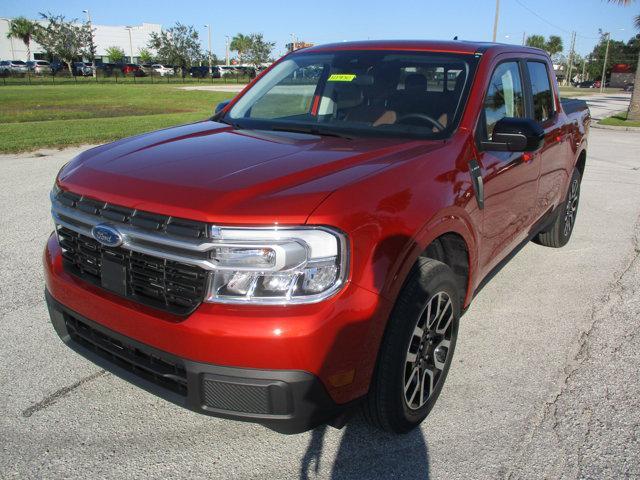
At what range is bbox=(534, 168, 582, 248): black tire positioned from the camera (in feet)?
17.8

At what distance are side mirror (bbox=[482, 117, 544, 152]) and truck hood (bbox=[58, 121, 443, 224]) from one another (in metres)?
0.43

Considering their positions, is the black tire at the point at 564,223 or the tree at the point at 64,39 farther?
the tree at the point at 64,39

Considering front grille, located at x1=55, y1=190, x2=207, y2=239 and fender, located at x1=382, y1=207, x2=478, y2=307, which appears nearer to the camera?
Result: front grille, located at x1=55, y1=190, x2=207, y2=239

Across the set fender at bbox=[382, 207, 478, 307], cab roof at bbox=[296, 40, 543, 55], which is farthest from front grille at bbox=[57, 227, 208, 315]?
cab roof at bbox=[296, 40, 543, 55]

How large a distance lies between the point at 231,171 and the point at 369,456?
1444mm

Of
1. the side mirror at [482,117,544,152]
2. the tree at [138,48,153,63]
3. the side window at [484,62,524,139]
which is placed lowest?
the side mirror at [482,117,544,152]

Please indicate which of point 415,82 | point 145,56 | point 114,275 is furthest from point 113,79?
point 114,275

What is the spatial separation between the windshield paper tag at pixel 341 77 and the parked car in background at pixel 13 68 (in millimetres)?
54058

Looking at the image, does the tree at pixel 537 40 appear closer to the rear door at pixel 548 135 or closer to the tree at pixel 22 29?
the tree at pixel 22 29

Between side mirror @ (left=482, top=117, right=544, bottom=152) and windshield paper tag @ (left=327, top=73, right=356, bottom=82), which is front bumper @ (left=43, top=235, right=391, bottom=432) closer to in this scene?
side mirror @ (left=482, top=117, right=544, bottom=152)

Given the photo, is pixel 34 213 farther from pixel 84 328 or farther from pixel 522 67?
pixel 522 67

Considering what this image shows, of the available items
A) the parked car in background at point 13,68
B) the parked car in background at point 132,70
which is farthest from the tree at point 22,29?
the parked car in background at point 132,70

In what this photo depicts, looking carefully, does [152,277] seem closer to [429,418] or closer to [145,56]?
[429,418]

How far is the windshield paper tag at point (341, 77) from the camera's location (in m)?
3.73
